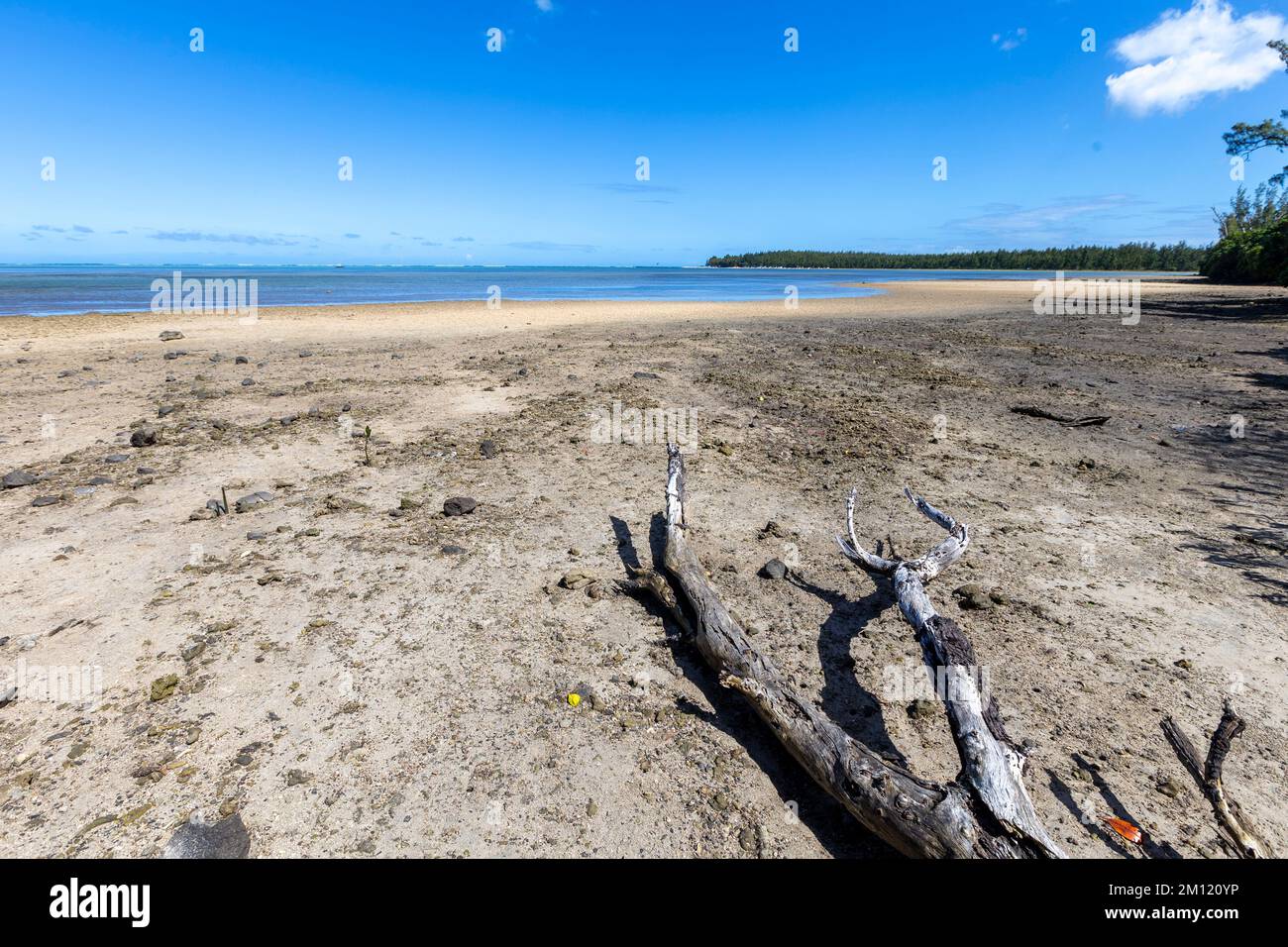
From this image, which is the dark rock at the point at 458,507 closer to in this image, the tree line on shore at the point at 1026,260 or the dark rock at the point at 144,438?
the dark rock at the point at 144,438

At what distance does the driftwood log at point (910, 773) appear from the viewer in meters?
2.21

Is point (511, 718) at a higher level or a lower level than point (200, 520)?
lower

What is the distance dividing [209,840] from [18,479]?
644cm

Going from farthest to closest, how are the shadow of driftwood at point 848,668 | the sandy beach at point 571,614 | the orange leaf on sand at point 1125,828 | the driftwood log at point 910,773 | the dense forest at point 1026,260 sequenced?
the dense forest at point 1026,260
the shadow of driftwood at point 848,668
the sandy beach at point 571,614
the orange leaf on sand at point 1125,828
the driftwood log at point 910,773

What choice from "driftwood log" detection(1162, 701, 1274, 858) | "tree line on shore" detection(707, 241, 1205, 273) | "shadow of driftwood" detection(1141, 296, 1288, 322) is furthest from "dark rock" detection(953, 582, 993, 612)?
"tree line on shore" detection(707, 241, 1205, 273)

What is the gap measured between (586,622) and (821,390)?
8.40 m

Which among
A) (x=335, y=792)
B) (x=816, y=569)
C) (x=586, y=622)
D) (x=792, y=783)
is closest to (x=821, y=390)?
(x=816, y=569)

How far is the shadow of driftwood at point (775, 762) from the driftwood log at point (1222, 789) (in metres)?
1.29

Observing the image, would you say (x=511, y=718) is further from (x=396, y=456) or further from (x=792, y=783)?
(x=396, y=456)

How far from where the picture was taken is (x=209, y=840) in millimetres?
2457

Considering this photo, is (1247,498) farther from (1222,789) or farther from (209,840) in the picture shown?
(209,840)

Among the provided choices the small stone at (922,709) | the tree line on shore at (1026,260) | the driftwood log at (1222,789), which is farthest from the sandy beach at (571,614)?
the tree line on shore at (1026,260)
